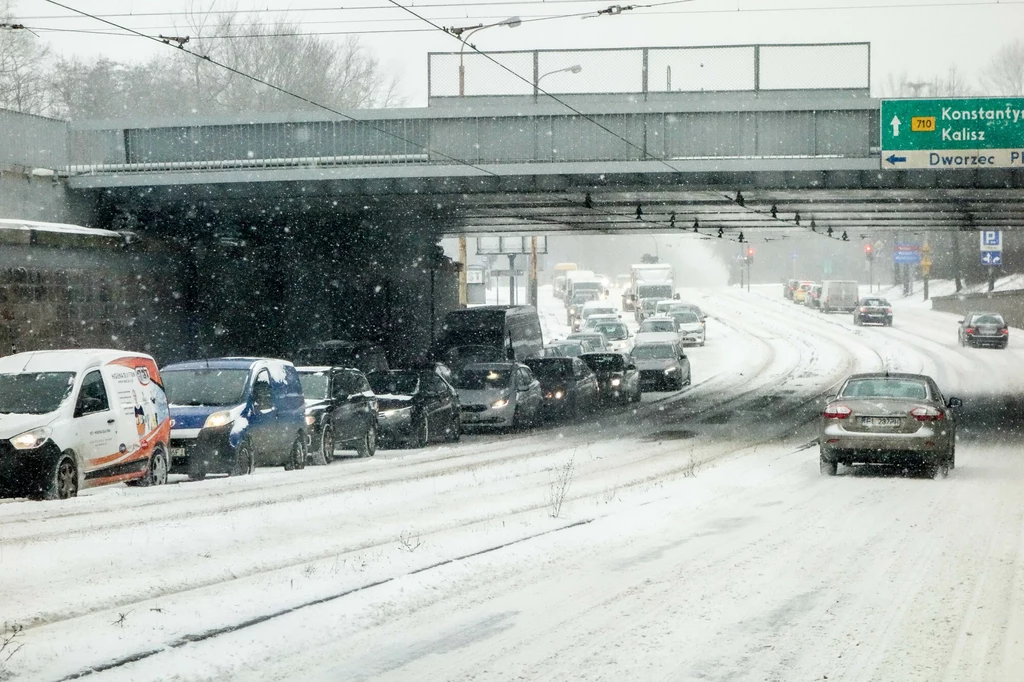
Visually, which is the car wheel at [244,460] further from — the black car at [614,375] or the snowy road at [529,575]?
the black car at [614,375]

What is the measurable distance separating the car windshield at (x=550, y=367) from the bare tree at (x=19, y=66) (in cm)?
4313

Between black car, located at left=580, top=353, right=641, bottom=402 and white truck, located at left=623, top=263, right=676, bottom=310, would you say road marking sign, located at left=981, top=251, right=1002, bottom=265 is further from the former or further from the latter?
black car, located at left=580, top=353, right=641, bottom=402

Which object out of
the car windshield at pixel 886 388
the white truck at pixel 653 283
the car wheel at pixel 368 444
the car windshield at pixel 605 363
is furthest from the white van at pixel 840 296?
the car windshield at pixel 886 388

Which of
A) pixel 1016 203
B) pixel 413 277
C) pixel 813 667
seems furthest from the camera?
pixel 413 277

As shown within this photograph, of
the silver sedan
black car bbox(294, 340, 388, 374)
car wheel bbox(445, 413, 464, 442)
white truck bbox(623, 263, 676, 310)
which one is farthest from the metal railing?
white truck bbox(623, 263, 676, 310)

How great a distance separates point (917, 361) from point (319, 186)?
28.9 metres

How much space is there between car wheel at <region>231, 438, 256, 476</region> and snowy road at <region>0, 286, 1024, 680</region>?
276 millimetres

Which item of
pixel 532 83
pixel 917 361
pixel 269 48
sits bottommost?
pixel 917 361

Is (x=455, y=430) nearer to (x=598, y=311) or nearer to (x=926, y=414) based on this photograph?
(x=926, y=414)

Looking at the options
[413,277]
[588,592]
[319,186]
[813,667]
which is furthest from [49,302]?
[413,277]

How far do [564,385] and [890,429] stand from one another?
589 inches

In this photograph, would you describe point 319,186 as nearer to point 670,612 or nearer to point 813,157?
point 813,157

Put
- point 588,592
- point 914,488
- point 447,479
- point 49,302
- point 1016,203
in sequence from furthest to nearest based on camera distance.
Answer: point 1016,203 → point 49,302 → point 447,479 → point 914,488 → point 588,592

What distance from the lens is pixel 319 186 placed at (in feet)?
103
